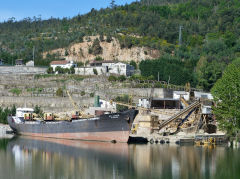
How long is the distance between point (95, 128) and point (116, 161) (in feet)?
49.2

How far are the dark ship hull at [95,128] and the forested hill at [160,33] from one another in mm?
43908

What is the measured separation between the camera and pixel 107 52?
145m

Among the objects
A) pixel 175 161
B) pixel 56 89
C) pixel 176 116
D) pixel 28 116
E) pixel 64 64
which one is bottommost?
pixel 175 161

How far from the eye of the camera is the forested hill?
434 feet

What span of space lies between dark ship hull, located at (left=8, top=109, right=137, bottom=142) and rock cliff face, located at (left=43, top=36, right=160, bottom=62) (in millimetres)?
74460

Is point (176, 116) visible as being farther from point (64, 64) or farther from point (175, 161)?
point (64, 64)

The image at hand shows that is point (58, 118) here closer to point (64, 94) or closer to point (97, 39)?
point (64, 94)

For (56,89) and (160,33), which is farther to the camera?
(160,33)

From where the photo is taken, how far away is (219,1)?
194 meters

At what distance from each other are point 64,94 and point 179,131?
36.9 metres

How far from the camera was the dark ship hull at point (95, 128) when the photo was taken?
191ft

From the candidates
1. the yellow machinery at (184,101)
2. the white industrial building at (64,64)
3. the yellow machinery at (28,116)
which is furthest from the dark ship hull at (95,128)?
the white industrial building at (64,64)

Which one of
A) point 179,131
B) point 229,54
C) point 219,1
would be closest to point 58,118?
point 179,131

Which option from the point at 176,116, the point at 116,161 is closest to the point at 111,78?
the point at 176,116
